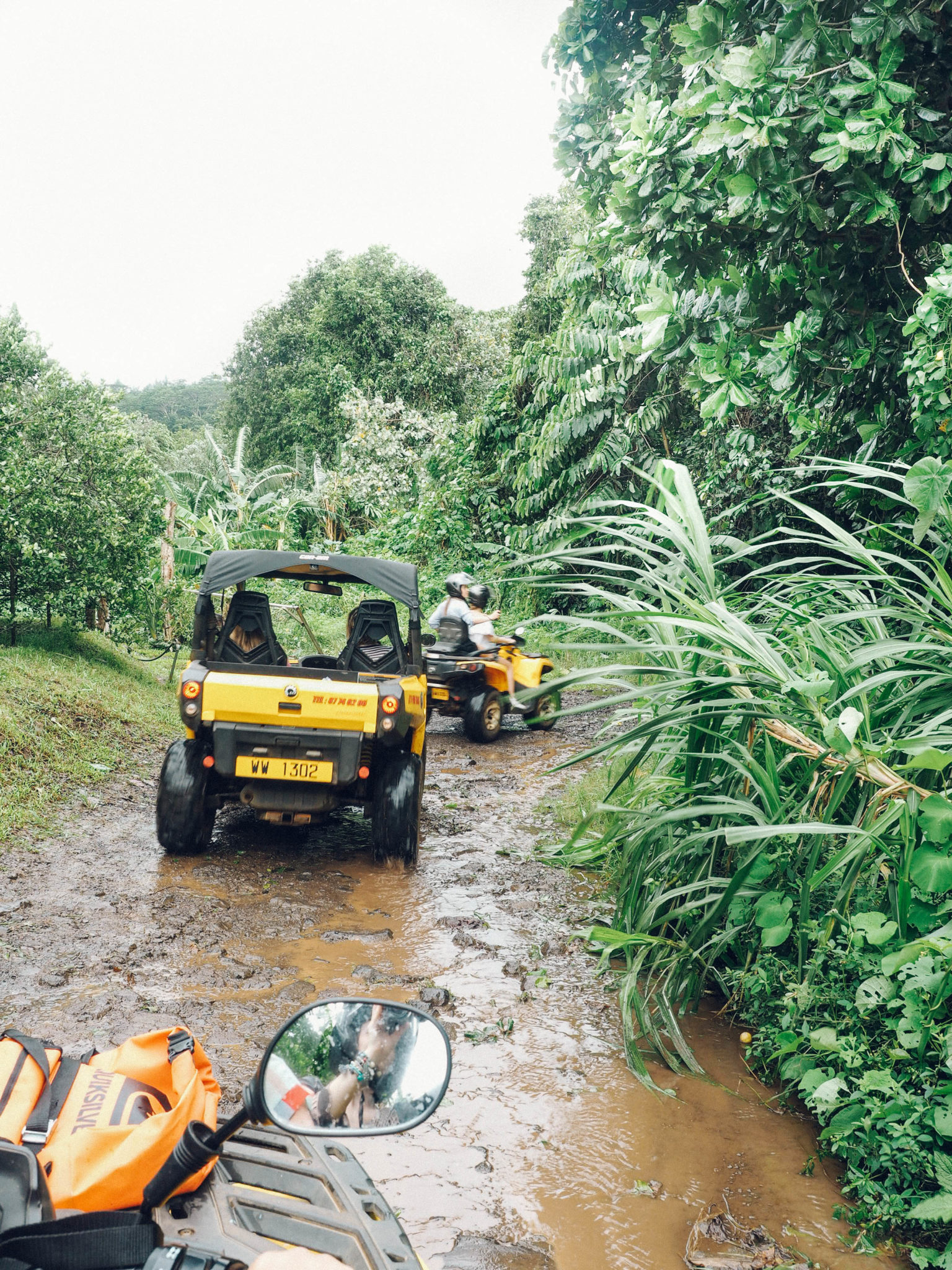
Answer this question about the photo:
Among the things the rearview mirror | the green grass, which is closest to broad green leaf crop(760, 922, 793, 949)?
the rearview mirror

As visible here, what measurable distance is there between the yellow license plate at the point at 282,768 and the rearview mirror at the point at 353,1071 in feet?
13.8

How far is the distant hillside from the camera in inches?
2465

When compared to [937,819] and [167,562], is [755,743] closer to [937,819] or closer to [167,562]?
[937,819]

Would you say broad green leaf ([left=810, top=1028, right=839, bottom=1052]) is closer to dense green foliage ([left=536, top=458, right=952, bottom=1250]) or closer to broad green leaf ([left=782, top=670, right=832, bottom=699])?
dense green foliage ([left=536, top=458, right=952, bottom=1250])

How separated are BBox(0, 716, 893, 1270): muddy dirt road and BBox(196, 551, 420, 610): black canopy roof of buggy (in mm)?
1735

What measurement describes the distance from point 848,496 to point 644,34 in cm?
336

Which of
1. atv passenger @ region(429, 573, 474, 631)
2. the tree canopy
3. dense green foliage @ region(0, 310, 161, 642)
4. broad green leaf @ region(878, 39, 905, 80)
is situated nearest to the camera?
broad green leaf @ region(878, 39, 905, 80)

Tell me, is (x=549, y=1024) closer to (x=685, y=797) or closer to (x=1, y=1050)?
(x=685, y=797)

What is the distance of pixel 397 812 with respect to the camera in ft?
19.5

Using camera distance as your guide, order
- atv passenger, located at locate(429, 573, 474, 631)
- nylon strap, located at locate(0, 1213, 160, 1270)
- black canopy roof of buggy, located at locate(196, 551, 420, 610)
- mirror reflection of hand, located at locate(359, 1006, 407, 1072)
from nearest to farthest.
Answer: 1. nylon strap, located at locate(0, 1213, 160, 1270)
2. mirror reflection of hand, located at locate(359, 1006, 407, 1072)
3. black canopy roof of buggy, located at locate(196, 551, 420, 610)
4. atv passenger, located at locate(429, 573, 474, 631)

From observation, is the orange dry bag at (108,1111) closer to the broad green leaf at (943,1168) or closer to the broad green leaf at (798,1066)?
the broad green leaf at (943,1168)

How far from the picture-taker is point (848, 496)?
223 inches

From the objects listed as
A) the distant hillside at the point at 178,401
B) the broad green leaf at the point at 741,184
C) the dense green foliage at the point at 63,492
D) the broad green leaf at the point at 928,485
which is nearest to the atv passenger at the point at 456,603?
the dense green foliage at the point at 63,492

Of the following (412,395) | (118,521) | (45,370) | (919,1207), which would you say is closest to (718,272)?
(919,1207)
